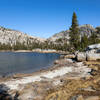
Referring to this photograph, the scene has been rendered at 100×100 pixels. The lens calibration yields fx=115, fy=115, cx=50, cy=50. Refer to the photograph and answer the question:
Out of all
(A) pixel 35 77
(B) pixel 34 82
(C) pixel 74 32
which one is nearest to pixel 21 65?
(A) pixel 35 77

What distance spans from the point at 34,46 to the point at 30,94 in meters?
165

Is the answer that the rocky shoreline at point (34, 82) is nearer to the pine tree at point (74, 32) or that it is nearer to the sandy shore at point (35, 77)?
the sandy shore at point (35, 77)

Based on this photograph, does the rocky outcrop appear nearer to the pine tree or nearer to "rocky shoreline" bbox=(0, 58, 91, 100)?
"rocky shoreline" bbox=(0, 58, 91, 100)

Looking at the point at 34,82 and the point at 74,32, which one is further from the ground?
the point at 74,32

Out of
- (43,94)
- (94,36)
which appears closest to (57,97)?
(43,94)

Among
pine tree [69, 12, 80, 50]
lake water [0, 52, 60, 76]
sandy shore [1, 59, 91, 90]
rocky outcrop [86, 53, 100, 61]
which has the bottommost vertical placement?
lake water [0, 52, 60, 76]

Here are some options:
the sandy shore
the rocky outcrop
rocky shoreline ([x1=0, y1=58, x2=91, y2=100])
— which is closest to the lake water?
the sandy shore

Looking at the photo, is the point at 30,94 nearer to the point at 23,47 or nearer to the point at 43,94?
the point at 43,94

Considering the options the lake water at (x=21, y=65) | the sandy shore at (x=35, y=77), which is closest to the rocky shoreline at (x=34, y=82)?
the sandy shore at (x=35, y=77)

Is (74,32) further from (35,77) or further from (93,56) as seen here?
(35,77)

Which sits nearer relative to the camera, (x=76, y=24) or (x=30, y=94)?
(x=30, y=94)

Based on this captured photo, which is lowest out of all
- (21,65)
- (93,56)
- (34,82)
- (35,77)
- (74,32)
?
(21,65)

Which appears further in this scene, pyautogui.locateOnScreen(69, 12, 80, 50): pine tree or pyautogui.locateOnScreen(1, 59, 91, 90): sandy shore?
pyautogui.locateOnScreen(69, 12, 80, 50): pine tree

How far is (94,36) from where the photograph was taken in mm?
80438
